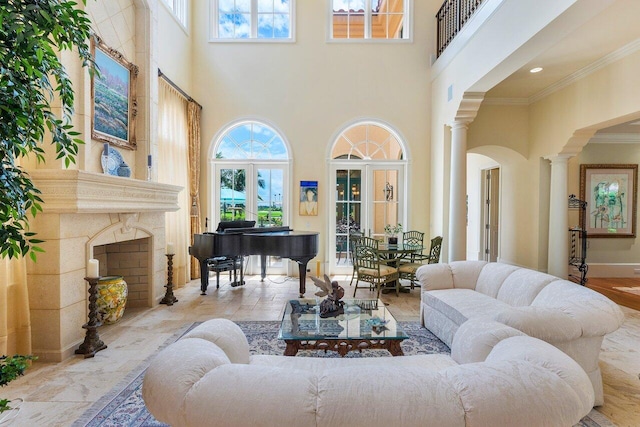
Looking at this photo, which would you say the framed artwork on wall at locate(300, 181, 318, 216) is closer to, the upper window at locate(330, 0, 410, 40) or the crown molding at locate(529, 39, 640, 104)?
the upper window at locate(330, 0, 410, 40)

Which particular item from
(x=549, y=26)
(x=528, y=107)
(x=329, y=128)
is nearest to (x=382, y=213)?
(x=329, y=128)

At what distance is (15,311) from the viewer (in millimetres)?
3115

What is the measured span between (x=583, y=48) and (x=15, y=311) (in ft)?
22.2

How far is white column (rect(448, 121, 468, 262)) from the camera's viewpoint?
18.9 ft

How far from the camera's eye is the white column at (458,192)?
226 inches

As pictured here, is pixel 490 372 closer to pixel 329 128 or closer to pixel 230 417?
pixel 230 417

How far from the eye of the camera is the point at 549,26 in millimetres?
3299

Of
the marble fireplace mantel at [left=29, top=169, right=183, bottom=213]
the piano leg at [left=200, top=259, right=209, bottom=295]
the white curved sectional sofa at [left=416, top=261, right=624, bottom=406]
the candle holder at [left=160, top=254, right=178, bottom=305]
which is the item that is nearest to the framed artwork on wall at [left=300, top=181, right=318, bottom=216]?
the piano leg at [left=200, top=259, right=209, bottom=295]

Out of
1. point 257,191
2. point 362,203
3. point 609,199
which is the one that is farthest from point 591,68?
point 257,191

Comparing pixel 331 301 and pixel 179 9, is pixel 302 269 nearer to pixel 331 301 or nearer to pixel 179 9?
pixel 331 301

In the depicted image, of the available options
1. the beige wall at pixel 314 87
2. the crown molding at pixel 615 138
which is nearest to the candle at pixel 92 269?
the beige wall at pixel 314 87

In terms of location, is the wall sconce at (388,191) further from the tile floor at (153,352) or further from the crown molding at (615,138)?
the crown molding at (615,138)

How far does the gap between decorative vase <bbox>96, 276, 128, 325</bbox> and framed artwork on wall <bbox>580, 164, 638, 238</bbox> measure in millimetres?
8196

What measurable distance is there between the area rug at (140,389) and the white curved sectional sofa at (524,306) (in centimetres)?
17
